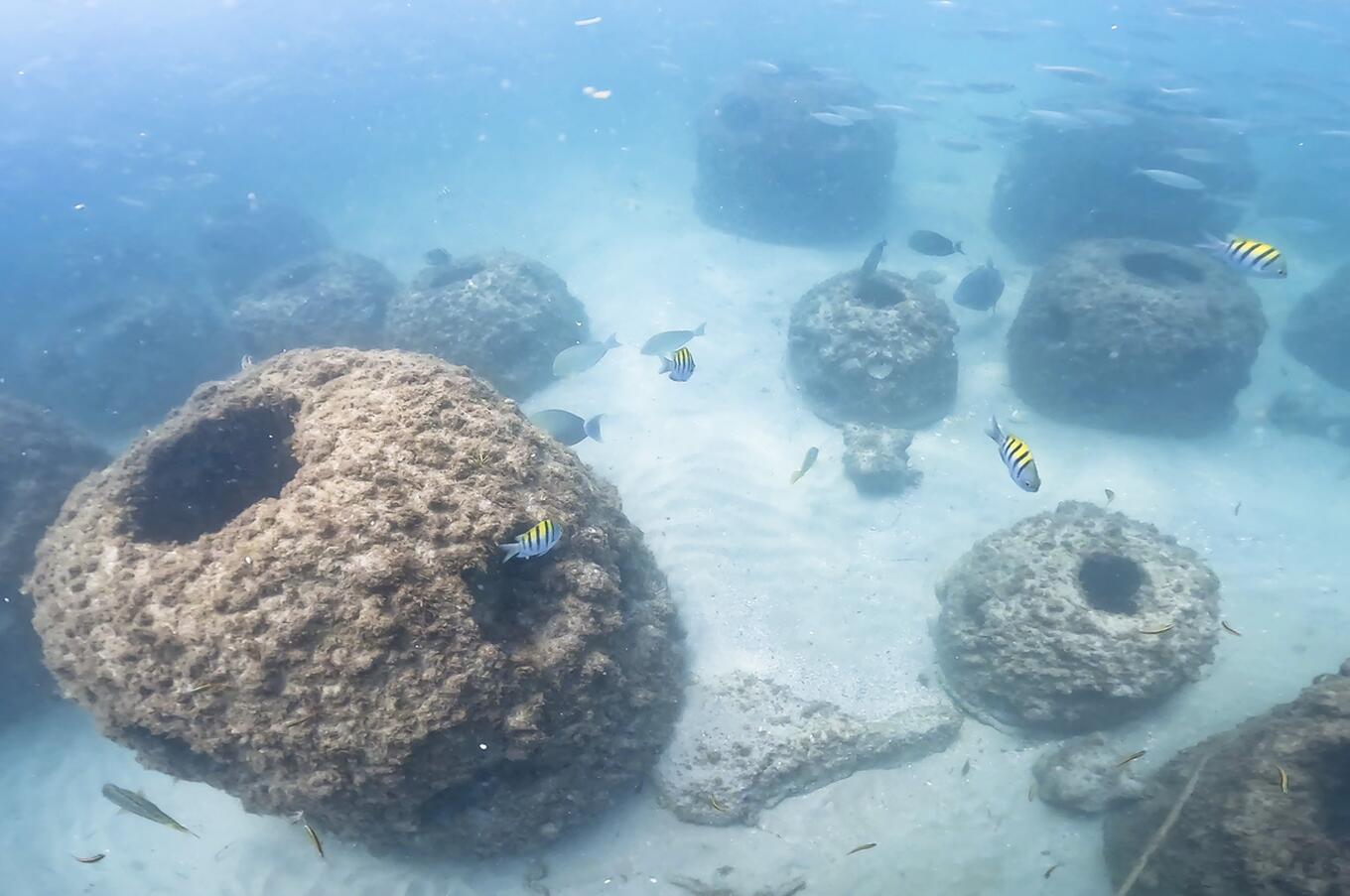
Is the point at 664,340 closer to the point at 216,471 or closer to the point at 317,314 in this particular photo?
the point at 216,471

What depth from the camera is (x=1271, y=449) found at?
435 inches

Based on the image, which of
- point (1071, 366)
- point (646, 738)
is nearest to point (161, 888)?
point (646, 738)

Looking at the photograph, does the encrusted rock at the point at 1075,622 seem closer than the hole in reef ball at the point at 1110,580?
Yes

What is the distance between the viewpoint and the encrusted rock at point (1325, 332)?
44.1 feet

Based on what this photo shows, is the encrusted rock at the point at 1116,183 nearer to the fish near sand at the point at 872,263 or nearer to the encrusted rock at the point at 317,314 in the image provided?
the fish near sand at the point at 872,263

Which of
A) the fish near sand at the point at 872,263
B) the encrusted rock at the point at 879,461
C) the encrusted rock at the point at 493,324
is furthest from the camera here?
the encrusted rock at the point at 493,324

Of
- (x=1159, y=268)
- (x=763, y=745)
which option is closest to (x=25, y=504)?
(x=763, y=745)

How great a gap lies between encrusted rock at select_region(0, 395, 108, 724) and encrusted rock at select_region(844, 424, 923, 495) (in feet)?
35.7

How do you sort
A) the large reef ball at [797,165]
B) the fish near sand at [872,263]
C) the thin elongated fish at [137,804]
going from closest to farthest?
the thin elongated fish at [137,804] < the fish near sand at [872,263] < the large reef ball at [797,165]

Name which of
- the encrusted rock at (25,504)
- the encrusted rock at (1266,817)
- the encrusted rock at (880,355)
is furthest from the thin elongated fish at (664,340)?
the encrusted rock at (25,504)

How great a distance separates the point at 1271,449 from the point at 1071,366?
4.03 meters

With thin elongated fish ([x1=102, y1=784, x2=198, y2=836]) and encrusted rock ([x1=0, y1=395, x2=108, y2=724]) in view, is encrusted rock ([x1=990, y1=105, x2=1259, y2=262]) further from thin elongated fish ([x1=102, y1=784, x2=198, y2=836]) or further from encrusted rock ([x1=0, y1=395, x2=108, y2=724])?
encrusted rock ([x1=0, y1=395, x2=108, y2=724])

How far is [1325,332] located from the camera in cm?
1373

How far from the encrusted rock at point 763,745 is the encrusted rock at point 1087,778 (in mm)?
856
